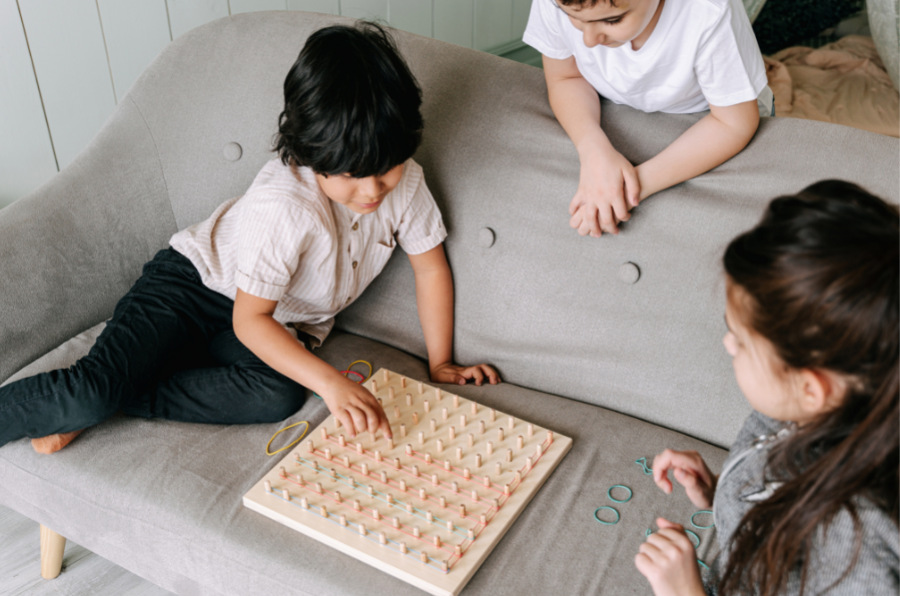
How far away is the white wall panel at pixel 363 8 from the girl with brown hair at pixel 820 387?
76.5 inches

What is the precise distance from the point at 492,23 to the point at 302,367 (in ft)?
7.11

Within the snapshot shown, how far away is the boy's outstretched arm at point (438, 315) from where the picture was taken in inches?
49.4

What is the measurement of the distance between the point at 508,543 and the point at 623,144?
651 millimetres

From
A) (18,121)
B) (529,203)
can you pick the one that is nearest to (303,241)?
(529,203)

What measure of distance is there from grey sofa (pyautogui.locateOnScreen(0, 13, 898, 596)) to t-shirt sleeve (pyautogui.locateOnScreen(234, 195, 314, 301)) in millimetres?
225

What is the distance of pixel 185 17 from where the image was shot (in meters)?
1.91

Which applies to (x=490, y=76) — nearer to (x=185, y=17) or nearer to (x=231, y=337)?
(x=231, y=337)

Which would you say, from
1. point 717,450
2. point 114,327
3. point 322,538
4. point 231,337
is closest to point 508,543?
point 322,538

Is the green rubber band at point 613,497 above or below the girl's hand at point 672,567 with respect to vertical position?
below

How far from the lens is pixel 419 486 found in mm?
981

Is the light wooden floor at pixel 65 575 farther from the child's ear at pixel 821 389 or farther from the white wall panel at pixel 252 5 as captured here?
the white wall panel at pixel 252 5

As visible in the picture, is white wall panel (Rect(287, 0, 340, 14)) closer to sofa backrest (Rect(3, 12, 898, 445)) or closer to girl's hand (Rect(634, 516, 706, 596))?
sofa backrest (Rect(3, 12, 898, 445))

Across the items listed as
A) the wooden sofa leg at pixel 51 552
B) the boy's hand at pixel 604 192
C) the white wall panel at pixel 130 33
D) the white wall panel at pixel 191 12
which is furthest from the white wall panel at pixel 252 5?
Result: the wooden sofa leg at pixel 51 552

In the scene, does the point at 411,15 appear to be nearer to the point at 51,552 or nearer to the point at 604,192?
the point at 604,192
